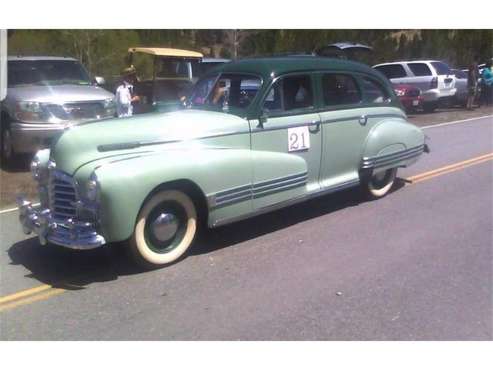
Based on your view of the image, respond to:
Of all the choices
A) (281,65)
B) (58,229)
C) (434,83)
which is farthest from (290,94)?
(434,83)

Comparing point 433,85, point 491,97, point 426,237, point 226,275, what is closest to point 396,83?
point 433,85

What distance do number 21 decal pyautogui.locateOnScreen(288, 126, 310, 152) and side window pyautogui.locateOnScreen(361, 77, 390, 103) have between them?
4.69 ft

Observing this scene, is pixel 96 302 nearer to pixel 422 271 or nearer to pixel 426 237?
pixel 422 271

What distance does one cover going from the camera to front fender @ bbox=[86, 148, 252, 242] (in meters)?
4.70

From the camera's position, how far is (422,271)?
5035 mm

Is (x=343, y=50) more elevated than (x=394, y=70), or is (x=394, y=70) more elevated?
(x=343, y=50)

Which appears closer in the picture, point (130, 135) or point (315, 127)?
point (130, 135)

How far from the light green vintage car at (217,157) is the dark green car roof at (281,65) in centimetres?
2

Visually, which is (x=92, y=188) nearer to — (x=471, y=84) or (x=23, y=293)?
(x=23, y=293)

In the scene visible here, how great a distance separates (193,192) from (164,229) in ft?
1.48

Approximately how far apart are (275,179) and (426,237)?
171 cm

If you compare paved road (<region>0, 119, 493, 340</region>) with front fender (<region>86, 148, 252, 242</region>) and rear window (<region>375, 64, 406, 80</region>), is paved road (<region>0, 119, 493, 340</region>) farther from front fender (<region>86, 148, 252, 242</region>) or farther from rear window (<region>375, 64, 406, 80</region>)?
rear window (<region>375, 64, 406, 80</region>)

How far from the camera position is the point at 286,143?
6.08m

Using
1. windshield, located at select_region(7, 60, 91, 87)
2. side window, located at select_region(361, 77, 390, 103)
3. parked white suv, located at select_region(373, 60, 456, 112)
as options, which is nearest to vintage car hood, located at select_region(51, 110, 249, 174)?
side window, located at select_region(361, 77, 390, 103)
